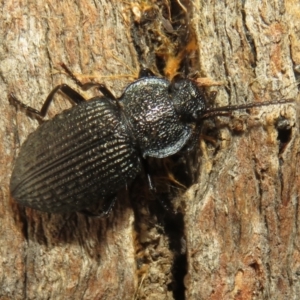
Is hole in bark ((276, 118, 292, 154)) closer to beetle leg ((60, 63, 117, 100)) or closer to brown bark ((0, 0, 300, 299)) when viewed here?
brown bark ((0, 0, 300, 299))

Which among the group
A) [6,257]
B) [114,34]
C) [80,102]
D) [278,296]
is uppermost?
[114,34]

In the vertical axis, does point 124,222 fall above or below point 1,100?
below

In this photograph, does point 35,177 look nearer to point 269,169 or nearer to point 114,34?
point 114,34

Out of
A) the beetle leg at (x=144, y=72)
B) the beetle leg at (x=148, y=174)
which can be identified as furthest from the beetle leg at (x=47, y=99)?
the beetle leg at (x=148, y=174)

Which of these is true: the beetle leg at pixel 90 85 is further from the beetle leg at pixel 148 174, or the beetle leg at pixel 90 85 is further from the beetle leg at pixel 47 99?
the beetle leg at pixel 148 174

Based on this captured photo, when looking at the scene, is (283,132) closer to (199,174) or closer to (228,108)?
(228,108)

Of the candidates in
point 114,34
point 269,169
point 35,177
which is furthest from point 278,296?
point 114,34

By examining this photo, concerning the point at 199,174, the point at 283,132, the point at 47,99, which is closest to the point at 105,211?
the point at 199,174
